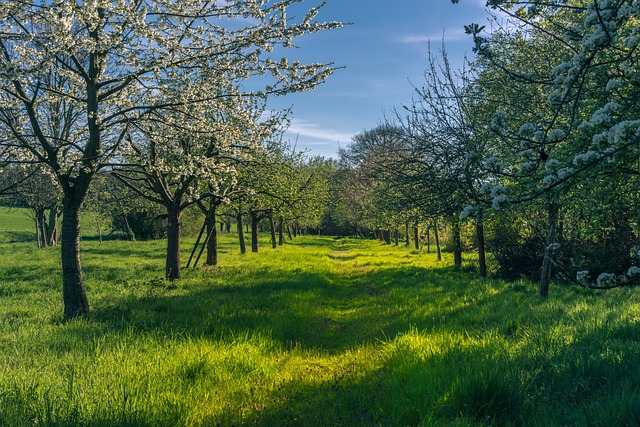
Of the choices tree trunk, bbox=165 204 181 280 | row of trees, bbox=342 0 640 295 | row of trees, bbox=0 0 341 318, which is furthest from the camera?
tree trunk, bbox=165 204 181 280

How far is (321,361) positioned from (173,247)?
1056cm

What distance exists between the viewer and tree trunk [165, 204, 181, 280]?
1537cm

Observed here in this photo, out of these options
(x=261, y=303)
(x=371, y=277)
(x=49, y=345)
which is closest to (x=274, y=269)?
(x=371, y=277)

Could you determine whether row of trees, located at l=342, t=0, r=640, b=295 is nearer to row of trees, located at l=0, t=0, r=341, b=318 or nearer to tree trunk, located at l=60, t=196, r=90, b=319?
row of trees, located at l=0, t=0, r=341, b=318

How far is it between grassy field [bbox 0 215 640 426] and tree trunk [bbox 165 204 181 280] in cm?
441

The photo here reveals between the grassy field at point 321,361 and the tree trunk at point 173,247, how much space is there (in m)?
4.41

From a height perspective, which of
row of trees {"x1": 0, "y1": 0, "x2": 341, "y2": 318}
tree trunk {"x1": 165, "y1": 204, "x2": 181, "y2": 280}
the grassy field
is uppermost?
row of trees {"x1": 0, "y1": 0, "x2": 341, "y2": 318}

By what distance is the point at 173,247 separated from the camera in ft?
50.7

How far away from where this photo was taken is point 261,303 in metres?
10.3

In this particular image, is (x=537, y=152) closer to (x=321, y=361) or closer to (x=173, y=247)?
(x=321, y=361)

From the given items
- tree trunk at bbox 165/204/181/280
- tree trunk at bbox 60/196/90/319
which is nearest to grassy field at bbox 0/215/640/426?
tree trunk at bbox 60/196/90/319

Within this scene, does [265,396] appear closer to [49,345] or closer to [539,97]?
[49,345]

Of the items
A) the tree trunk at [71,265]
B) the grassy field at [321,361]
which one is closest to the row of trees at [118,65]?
the tree trunk at [71,265]

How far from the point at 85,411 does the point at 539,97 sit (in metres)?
11.3
